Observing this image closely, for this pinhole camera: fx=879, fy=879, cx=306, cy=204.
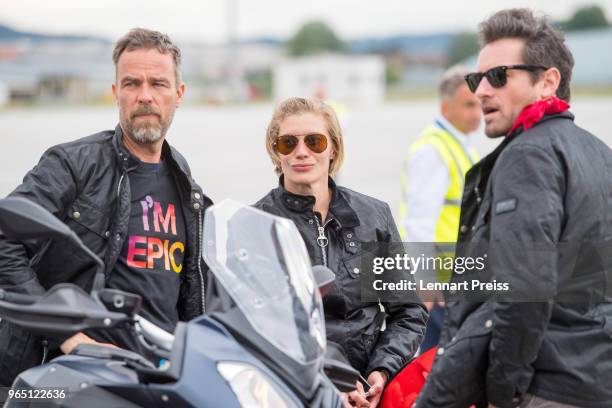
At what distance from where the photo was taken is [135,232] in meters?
3.49

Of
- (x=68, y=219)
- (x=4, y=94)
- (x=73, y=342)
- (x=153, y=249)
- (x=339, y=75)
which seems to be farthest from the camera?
(x=339, y=75)

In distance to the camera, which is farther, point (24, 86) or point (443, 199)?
point (24, 86)

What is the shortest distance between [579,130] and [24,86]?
7503 centimetres

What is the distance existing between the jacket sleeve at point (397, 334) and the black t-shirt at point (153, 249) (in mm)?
845

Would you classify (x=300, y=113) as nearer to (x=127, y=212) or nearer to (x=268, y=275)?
(x=127, y=212)

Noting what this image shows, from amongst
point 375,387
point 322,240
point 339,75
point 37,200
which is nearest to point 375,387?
point 375,387

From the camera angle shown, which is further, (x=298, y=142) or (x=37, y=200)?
(x=298, y=142)

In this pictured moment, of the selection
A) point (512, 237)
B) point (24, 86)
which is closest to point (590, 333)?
point (512, 237)

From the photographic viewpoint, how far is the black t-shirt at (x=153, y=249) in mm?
3438

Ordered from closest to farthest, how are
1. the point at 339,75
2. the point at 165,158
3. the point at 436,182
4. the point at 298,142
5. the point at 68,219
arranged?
the point at 68,219 < the point at 298,142 < the point at 165,158 < the point at 436,182 < the point at 339,75

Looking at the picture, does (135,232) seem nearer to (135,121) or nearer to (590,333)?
(135,121)

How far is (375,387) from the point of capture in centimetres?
335

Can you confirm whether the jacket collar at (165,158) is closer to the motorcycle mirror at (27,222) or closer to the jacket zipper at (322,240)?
the jacket zipper at (322,240)

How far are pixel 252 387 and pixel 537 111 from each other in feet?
4.37
